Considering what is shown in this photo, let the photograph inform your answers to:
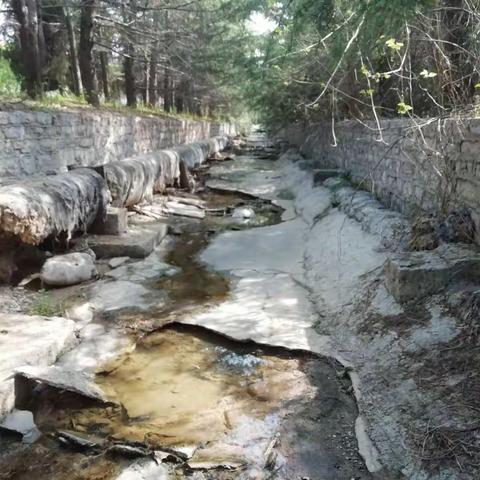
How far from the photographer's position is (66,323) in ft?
14.3

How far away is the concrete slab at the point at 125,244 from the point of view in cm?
664

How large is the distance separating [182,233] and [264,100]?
424 inches

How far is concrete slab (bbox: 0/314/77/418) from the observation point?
10.7ft

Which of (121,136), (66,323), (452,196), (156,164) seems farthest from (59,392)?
(121,136)

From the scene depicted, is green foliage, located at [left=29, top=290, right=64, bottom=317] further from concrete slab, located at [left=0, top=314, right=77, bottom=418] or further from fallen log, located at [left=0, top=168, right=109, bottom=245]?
fallen log, located at [left=0, top=168, right=109, bottom=245]

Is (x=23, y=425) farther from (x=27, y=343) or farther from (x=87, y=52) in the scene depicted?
(x=87, y=52)

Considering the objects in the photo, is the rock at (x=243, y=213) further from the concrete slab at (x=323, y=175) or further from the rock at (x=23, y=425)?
the rock at (x=23, y=425)

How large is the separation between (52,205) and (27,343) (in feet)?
6.97

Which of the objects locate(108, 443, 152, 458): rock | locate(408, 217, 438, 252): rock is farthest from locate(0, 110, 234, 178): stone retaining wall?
locate(408, 217, 438, 252): rock

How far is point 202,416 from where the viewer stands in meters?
3.37

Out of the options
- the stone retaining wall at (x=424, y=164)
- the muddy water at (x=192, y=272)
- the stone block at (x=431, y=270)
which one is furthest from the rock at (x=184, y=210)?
the stone block at (x=431, y=270)

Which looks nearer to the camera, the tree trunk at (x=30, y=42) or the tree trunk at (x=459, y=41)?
the tree trunk at (x=459, y=41)

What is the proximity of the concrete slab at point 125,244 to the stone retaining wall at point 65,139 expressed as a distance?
1685mm

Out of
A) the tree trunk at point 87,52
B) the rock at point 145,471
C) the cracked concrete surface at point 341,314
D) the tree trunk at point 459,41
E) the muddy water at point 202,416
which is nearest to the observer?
the rock at point 145,471
